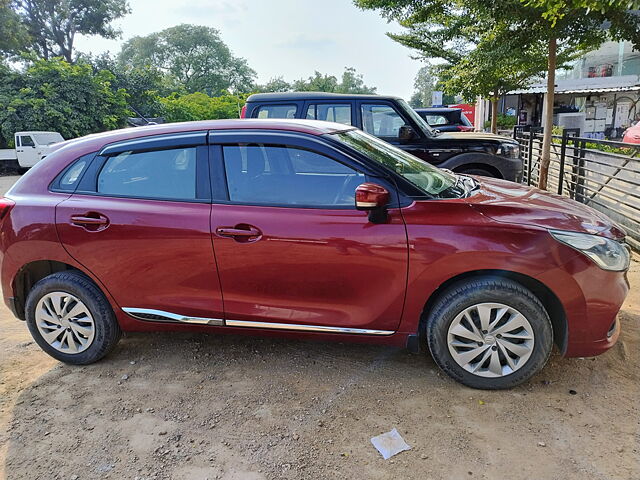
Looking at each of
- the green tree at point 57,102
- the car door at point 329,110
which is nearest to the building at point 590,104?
the car door at point 329,110

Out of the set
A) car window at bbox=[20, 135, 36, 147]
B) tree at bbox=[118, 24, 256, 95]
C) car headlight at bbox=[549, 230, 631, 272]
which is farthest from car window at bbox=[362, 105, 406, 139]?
tree at bbox=[118, 24, 256, 95]

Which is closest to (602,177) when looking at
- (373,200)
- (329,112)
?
(329,112)

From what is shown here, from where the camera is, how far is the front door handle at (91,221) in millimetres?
3322

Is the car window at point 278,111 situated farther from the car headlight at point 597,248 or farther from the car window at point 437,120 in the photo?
the car window at point 437,120

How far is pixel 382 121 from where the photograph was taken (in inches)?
286

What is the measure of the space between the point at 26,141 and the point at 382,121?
1697cm

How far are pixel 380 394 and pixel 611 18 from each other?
6903 mm

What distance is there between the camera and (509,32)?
26.2 ft

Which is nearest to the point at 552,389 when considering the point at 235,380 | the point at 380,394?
the point at 380,394

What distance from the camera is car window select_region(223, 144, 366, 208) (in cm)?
315

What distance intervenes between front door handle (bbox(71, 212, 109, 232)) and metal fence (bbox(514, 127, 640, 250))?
568 cm

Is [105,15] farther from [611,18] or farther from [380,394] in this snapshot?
[380,394]

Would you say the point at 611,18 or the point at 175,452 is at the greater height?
the point at 611,18

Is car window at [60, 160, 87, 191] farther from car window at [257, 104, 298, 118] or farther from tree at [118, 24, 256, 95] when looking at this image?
tree at [118, 24, 256, 95]
